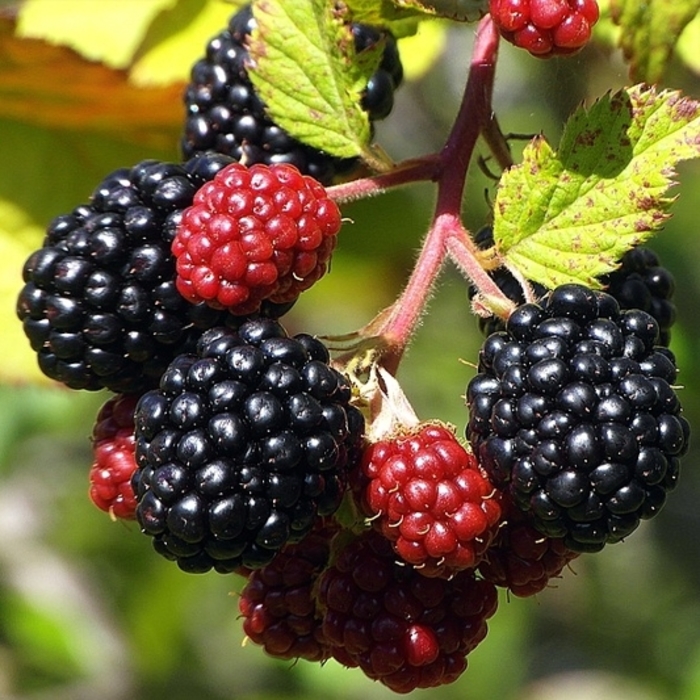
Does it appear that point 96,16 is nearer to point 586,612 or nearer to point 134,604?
point 134,604

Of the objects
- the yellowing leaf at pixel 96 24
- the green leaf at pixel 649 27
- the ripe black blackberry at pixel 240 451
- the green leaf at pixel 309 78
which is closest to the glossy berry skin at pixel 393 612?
the ripe black blackberry at pixel 240 451

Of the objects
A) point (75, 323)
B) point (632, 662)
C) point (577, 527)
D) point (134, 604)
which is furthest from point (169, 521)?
point (632, 662)

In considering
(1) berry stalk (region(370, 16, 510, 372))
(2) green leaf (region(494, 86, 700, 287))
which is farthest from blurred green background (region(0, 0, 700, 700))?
(2) green leaf (region(494, 86, 700, 287))

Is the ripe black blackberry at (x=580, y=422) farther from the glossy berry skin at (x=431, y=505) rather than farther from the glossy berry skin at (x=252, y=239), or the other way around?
the glossy berry skin at (x=252, y=239)

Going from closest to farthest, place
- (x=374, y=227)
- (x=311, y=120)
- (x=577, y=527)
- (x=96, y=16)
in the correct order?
(x=577, y=527)
(x=311, y=120)
(x=96, y=16)
(x=374, y=227)

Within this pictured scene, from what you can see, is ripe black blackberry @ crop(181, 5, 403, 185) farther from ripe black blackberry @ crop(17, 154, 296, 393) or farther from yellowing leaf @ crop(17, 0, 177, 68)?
yellowing leaf @ crop(17, 0, 177, 68)

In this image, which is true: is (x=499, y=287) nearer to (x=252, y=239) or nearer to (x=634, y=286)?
(x=634, y=286)
